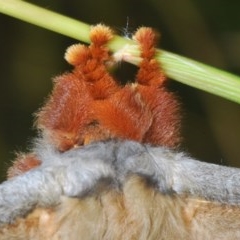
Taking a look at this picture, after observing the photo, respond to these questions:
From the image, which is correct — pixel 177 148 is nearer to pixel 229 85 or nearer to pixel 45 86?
pixel 229 85

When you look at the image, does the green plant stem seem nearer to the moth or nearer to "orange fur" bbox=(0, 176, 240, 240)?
the moth

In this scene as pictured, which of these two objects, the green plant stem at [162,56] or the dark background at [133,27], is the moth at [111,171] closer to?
the green plant stem at [162,56]

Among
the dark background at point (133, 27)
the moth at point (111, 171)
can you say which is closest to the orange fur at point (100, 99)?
the moth at point (111, 171)

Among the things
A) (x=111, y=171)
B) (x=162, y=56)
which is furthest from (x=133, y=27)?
(x=111, y=171)

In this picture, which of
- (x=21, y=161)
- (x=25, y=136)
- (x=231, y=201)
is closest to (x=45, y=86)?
(x=25, y=136)

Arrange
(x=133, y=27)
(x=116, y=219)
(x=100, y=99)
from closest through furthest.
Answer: (x=116, y=219), (x=100, y=99), (x=133, y=27)

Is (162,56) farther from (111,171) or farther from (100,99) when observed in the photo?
(111,171)

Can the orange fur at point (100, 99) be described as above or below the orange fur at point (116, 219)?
above
